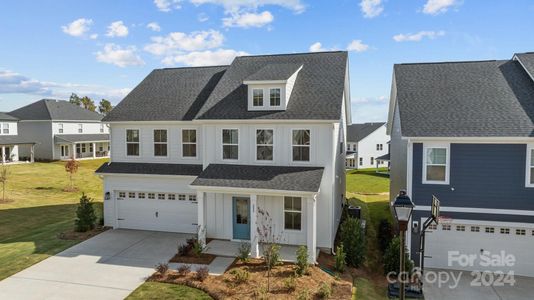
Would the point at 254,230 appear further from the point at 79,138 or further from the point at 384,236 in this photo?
the point at 79,138

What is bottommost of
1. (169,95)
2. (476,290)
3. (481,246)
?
(476,290)

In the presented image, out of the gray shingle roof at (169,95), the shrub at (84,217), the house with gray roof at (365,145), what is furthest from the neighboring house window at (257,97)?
the house with gray roof at (365,145)

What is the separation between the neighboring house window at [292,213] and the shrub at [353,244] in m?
2.10

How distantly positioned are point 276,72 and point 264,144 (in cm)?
357

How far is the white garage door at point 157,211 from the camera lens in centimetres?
1812

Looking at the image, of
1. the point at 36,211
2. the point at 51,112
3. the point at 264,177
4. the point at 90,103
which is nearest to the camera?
the point at 264,177

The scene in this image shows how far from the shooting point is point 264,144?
1614 centimetres

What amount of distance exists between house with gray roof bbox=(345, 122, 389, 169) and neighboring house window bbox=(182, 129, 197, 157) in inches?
1663

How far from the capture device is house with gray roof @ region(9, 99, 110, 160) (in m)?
Result: 47.0

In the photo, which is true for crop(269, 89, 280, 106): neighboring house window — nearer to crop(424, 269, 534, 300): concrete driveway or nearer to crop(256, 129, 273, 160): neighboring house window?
crop(256, 129, 273, 160): neighboring house window

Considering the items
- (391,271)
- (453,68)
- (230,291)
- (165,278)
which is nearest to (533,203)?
(391,271)

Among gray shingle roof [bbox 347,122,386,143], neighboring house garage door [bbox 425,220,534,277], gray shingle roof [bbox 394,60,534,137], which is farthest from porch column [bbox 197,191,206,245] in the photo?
gray shingle roof [bbox 347,122,386,143]

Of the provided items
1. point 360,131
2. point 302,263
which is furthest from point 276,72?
point 360,131

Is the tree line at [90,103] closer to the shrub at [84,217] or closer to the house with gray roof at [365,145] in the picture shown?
the house with gray roof at [365,145]
